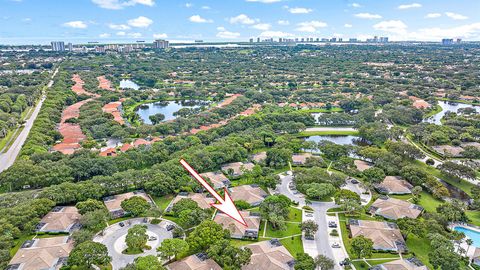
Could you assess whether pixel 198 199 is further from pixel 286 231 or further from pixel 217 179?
pixel 286 231

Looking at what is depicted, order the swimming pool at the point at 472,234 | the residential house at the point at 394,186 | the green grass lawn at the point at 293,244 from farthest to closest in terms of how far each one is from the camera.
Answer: the residential house at the point at 394,186, the swimming pool at the point at 472,234, the green grass lawn at the point at 293,244

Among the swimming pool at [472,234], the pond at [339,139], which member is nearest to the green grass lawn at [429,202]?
the swimming pool at [472,234]

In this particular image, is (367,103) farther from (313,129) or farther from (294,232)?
(294,232)

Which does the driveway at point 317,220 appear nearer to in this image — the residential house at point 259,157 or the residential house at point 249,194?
the residential house at point 249,194

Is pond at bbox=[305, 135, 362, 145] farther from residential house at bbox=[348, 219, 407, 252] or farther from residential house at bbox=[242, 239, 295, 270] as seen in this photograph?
residential house at bbox=[242, 239, 295, 270]

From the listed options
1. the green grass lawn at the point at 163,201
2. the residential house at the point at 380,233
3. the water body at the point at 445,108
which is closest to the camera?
the residential house at the point at 380,233
